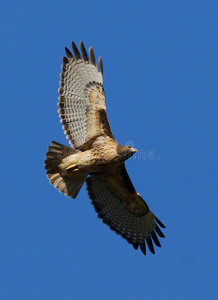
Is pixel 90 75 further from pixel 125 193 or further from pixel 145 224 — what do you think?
pixel 145 224

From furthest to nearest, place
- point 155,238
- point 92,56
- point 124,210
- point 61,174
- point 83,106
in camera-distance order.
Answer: point 155,238 → point 124,210 → point 92,56 → point 83,106 → point 61,174

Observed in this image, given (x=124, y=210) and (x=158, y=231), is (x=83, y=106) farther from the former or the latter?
(x=158, y=231)

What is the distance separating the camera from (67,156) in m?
11.7

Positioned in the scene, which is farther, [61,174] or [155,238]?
[155,238]

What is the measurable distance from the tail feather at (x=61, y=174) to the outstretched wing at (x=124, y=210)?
1.66 feet

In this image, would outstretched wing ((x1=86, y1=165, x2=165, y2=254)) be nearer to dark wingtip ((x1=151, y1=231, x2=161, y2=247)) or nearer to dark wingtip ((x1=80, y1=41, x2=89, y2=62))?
dark wingtip ((x1=151, y1=231, x2=161, y2=247))

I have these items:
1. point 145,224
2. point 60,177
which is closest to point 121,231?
point 145,224

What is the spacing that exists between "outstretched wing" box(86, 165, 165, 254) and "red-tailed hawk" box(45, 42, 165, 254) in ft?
0.07

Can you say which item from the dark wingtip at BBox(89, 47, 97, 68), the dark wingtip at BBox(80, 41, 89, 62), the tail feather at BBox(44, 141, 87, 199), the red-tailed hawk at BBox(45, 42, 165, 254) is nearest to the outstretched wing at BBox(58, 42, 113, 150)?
the red-tailed hawk at BBox(45, 42, 165, 254)

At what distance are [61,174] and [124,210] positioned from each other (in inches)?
74.1

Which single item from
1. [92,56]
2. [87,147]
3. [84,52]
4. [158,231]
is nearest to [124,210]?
[158,231]

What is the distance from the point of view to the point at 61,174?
39.0 feet

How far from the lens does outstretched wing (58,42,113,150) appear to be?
11.9m

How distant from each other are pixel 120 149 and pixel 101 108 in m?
1.08
